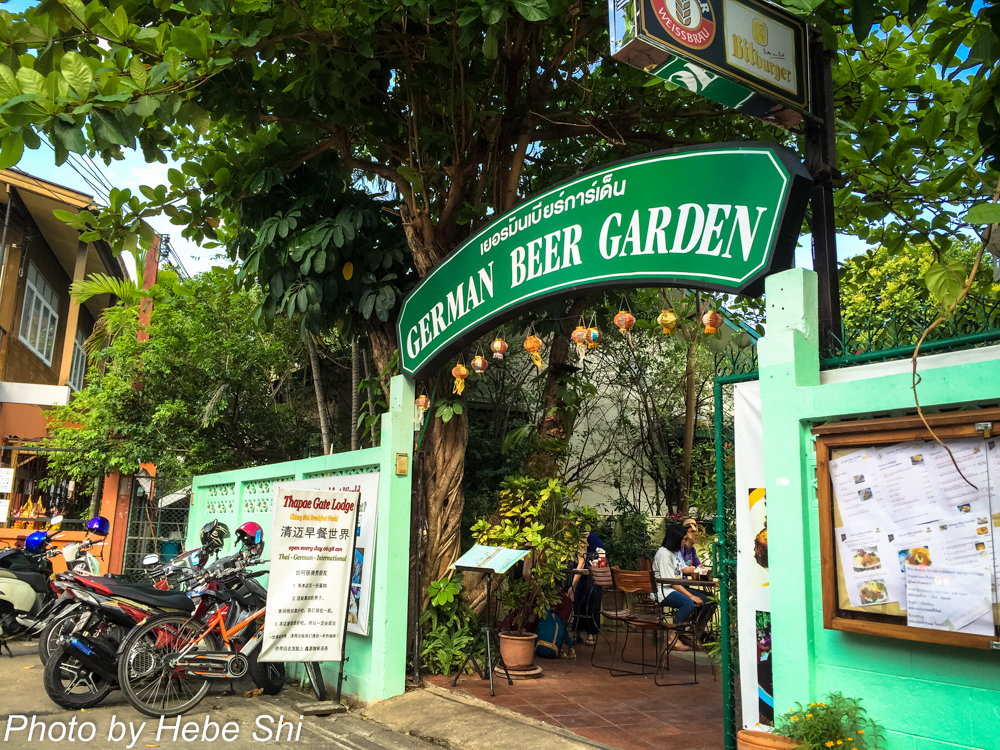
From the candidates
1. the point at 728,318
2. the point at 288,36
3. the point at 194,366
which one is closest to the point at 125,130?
the point at 288,36

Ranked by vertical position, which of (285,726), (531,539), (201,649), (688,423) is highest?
(688,423)

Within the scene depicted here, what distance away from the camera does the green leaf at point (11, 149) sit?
434 cm

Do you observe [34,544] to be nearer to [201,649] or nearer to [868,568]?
[201,649]

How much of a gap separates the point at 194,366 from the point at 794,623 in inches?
409

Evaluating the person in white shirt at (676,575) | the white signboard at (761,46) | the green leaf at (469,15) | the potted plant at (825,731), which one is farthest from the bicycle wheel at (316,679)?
the white signboard at (761,46)

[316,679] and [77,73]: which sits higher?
[77,73]

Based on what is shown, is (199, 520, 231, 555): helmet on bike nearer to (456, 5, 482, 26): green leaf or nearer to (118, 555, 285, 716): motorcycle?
(118, 555, 285, 716): motorcycle

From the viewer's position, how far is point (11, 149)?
14.3 ft

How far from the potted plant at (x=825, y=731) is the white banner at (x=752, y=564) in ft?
2.46

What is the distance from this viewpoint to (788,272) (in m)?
3.89

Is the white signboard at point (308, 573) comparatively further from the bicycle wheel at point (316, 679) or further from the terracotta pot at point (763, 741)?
the terracotta pot at point (763, 741)

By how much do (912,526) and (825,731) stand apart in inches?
35.5

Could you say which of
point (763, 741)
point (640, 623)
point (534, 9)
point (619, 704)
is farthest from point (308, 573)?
point (534, 9)

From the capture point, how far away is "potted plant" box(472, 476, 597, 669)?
24.4 ft
